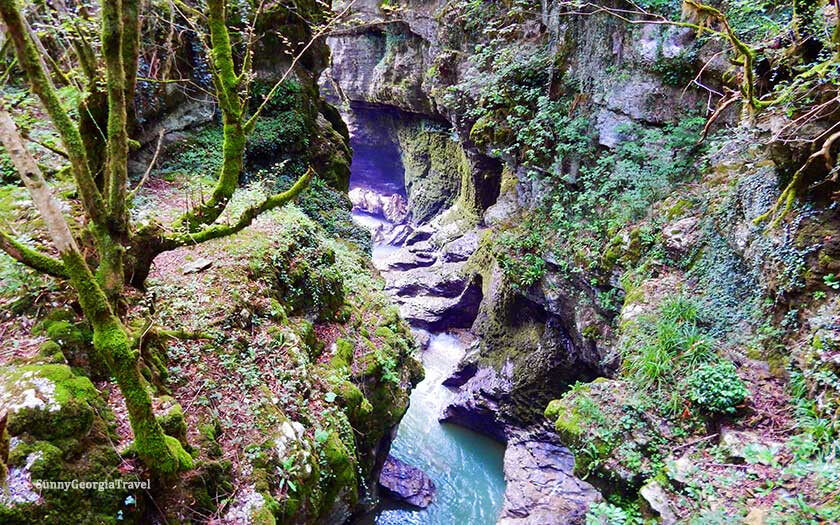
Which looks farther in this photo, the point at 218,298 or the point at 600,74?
the point at 600,74

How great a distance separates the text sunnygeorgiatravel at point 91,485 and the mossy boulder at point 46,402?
298 millimetres

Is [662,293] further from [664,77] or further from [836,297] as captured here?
[664,77]

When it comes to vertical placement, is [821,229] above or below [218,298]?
above

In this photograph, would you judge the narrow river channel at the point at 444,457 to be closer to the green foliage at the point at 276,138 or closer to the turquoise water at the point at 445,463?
the turquoise water at the point at 445,463

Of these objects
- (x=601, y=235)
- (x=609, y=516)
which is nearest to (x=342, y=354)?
(x=609, y=516)

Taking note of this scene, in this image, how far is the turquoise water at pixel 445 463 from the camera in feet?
31.9

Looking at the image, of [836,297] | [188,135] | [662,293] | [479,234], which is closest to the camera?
[836,297]

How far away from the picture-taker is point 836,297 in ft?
15.5

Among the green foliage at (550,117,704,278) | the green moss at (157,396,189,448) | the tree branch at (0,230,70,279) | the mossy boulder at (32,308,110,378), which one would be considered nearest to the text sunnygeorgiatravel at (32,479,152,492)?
the green moss at (157,396,189,448)

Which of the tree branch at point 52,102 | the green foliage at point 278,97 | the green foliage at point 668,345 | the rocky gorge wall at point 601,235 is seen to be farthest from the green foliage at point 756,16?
the green foliage at point 278,97

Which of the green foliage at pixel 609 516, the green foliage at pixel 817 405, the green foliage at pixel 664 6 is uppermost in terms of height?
the green foliage at pixel 664 6

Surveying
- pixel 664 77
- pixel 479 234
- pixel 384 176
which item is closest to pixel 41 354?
pixel 664 77

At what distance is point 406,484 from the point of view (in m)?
9.83

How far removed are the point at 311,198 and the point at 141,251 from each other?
6.67m
